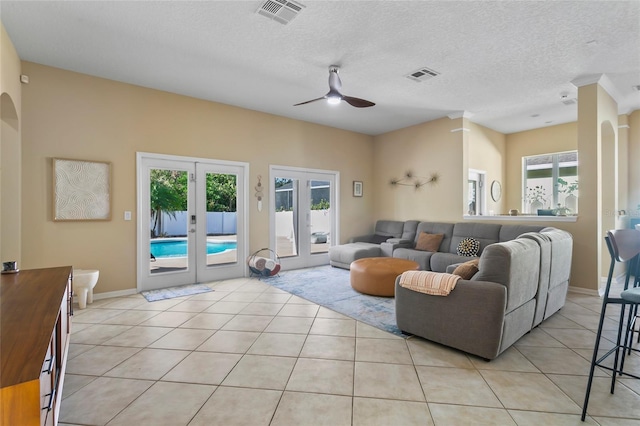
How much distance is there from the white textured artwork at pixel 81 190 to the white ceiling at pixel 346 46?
48.9 inches

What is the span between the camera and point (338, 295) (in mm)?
4316

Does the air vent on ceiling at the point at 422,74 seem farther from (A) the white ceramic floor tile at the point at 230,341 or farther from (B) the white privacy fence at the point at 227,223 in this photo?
(A) the white ceramic floor tile at the point at 230,341

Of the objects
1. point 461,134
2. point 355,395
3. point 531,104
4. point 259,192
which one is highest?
point 531,104

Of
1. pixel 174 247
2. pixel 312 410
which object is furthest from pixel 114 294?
pixel 312 410

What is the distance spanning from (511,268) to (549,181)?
5878mm

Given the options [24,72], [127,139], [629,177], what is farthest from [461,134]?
[24,72]

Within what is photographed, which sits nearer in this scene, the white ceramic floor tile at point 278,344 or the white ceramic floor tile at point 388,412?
the white ceramic floor tile at point 388,412

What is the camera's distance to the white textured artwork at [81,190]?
12.6ft

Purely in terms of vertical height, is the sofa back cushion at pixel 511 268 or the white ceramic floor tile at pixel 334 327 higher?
the sofa back cushion at pixel 511 268

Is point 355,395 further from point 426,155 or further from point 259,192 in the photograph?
point 426,155

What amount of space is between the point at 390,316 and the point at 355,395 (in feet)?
5.01

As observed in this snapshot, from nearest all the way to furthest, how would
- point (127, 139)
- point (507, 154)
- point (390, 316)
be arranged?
1. point (390, 316)
2. point (127, 139)
3. point (507, 154)

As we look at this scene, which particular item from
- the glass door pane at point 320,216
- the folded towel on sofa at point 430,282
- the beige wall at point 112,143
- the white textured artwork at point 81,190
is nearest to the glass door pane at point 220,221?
the beige wall at point 112,143

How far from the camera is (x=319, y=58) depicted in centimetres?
363
